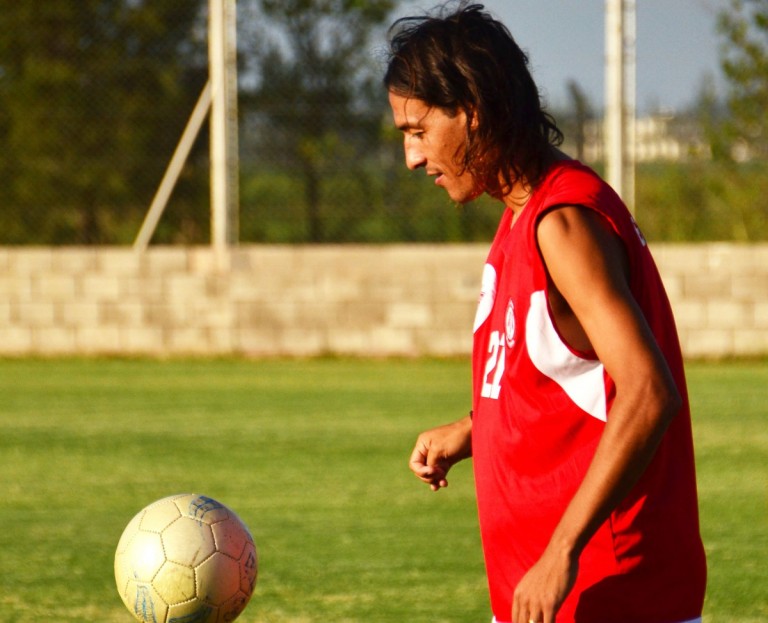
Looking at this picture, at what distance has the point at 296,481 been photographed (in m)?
8.51

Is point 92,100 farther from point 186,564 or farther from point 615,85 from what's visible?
point 186,564

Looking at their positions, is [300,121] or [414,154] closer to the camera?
[414,154]

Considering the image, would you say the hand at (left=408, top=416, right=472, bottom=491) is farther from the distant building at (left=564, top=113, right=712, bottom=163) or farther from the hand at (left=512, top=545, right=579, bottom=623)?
the distant building at (left=564, top=113, right=712, bottom=163)

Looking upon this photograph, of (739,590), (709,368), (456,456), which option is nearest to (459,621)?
(739,590)

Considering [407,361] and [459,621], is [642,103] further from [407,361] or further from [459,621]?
[459,621]

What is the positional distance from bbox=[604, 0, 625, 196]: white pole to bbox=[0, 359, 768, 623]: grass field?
230 centimetres

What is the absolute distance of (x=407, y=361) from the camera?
15.1 meters

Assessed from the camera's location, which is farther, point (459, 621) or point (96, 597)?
point (96, 597)

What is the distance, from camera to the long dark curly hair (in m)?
2.68

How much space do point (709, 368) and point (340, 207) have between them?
4331 millimetres

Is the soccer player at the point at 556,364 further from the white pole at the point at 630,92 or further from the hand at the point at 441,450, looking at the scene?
the white pole at the point at 630,92

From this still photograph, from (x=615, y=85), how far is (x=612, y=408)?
1279cm

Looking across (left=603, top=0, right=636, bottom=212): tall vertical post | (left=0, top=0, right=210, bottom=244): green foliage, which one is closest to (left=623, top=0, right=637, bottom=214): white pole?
(left=603, top=0, right=636, bottom=212): tall vertical post

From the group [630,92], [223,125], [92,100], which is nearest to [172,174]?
[223,125]
